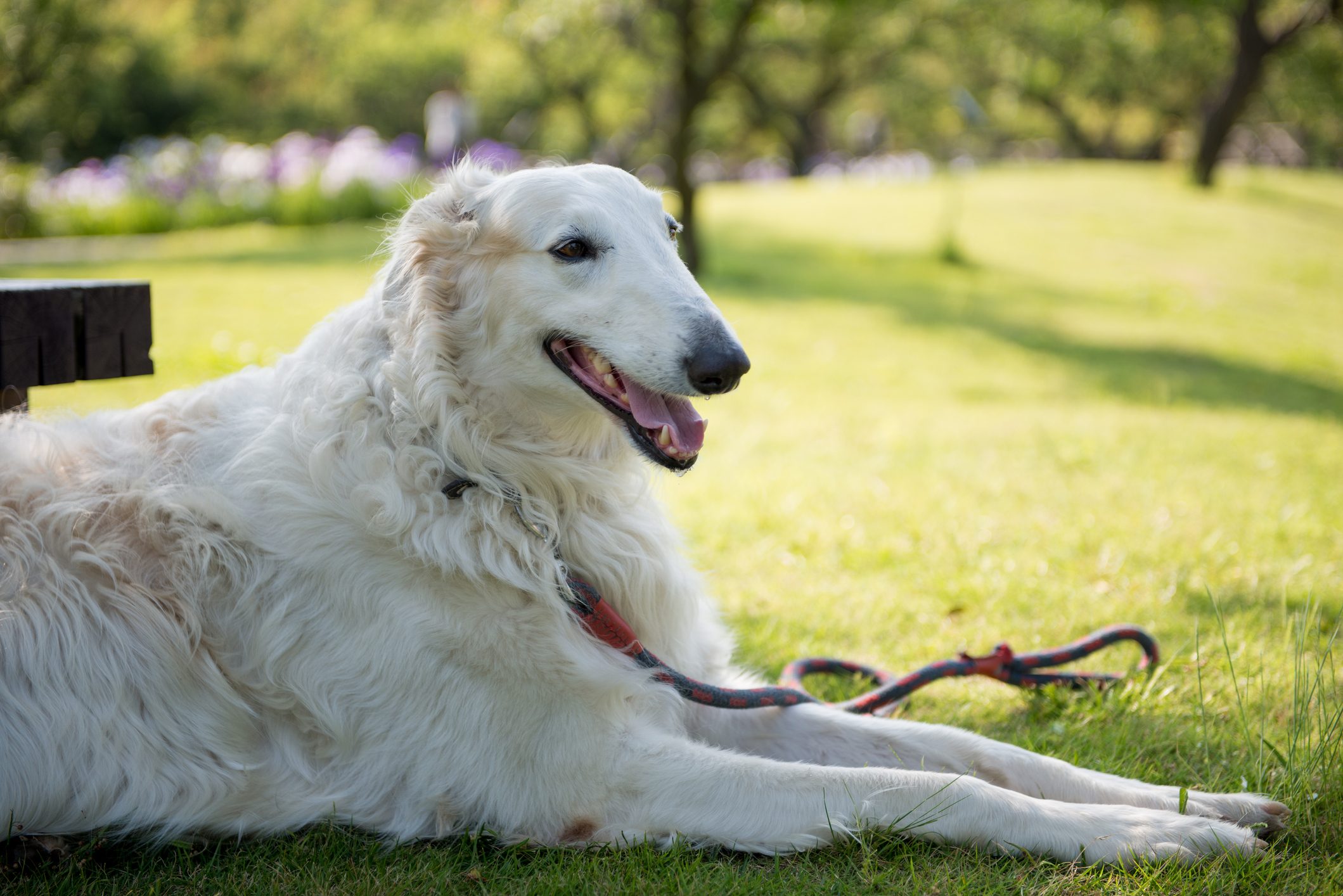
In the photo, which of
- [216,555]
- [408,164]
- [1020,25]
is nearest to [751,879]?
[216,555]

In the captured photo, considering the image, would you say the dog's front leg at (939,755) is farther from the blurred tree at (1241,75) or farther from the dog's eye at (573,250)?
the blurred tree at (1241,75)

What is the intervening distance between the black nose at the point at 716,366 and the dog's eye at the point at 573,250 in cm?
46

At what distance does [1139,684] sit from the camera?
3.45 meters

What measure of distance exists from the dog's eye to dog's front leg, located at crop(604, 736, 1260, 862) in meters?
1.30

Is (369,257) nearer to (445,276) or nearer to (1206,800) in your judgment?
(445,276)

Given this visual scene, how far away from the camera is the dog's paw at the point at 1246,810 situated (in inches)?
100

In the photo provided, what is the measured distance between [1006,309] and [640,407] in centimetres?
1097

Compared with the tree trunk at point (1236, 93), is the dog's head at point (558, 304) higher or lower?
lower

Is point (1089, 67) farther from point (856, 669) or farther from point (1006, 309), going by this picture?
point (856, 669)

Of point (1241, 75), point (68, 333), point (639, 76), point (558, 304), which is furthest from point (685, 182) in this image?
point (639, 76)

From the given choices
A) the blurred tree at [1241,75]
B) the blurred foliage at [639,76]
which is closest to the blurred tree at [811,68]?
the blurred foliage at [639,76]

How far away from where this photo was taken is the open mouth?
2.70 meters

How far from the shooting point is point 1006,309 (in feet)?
41.7

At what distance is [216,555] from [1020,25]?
34.2 m
